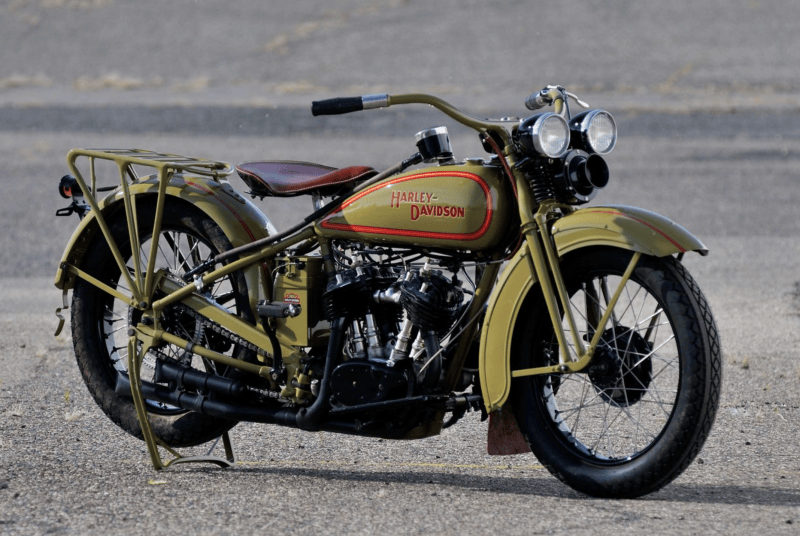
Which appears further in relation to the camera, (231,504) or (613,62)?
(613,62)

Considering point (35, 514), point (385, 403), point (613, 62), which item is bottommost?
point (35, 514)

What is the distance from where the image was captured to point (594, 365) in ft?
14.0

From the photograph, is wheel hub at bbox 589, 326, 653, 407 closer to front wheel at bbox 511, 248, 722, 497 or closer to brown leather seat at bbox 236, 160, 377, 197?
front wheel at bbox 511, 248, 722, 497

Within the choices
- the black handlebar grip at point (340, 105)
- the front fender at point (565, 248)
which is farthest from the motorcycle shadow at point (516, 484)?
the black handlebar grip at point (340, 105)

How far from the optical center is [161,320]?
200 inches

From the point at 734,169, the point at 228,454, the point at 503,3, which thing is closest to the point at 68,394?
the point at 228,454

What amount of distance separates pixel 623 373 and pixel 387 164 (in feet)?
48.3

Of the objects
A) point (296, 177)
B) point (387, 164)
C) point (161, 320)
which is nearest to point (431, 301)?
point (296, 177)

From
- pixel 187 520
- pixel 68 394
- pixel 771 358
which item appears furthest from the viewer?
pixel 771 358

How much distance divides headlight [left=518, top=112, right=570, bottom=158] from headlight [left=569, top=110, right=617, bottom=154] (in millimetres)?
89

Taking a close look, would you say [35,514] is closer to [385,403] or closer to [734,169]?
[385,403]

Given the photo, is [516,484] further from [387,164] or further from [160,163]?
[387,164]

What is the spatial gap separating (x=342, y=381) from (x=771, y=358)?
3.81 m

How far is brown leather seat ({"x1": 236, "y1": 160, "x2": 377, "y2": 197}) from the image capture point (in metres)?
4.69
